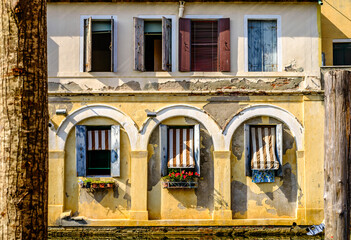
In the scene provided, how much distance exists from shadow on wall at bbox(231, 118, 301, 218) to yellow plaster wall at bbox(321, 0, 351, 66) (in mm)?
3790

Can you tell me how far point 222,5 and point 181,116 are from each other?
3.30 meters

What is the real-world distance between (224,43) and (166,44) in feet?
5.24

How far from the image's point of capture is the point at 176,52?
13.3 meters

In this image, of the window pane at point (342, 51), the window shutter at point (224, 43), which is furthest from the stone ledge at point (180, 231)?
the window pane at point (342, 51)

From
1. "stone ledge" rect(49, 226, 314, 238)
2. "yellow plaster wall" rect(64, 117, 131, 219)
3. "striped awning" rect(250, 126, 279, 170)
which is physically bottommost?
"stone ledge" rect(49, 226, 314, 238)

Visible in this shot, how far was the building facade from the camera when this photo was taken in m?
13.1

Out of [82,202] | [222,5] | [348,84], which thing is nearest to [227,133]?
[222,5]

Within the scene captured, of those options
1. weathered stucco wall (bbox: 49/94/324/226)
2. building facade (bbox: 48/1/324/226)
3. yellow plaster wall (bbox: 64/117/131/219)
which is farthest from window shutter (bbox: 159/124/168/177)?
yellow plaster wall (bbox: 64/117/131/219)

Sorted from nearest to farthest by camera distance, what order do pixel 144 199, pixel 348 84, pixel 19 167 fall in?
1. pixel 19 167
2. pixel 348 84
3. pixel 144 199

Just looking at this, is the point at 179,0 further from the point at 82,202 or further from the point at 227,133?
the point at 82,202

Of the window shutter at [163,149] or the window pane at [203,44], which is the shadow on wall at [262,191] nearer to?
the window shutter at [163,149]

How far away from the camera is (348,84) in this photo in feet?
20.2

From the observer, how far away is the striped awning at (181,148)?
12.9 meters

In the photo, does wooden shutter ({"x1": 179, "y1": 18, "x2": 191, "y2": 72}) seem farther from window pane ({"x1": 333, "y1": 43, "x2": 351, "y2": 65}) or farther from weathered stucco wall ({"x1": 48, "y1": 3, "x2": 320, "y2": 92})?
window pane ({"x1": 333, "y1": 43, "x2": 351, "y2": 65})
